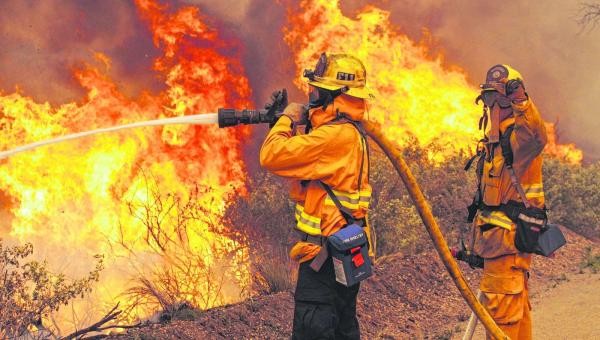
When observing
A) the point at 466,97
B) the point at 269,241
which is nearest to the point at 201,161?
the point at 269,241

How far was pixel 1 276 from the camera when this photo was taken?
4832 millimetres

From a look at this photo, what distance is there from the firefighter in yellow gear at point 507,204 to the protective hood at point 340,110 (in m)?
1.18

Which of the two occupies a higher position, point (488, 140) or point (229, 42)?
point (229, 42)

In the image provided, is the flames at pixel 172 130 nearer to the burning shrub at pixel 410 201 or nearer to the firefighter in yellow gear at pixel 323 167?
the burning shrub at pixel 410 201

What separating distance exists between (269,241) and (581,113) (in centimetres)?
1271

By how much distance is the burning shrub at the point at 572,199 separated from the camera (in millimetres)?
11945

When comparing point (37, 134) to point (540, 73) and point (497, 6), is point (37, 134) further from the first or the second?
point (540, 73)

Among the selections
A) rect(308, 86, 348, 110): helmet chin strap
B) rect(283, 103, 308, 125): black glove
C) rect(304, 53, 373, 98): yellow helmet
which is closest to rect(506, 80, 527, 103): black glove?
rect(304, 53, 373, 98): yellow helmet

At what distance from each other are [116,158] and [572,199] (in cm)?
851

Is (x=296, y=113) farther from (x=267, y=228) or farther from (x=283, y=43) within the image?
(x=283, y=43)

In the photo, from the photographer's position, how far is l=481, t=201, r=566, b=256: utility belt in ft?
14.5

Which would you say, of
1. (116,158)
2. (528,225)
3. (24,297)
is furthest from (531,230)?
(116,158)

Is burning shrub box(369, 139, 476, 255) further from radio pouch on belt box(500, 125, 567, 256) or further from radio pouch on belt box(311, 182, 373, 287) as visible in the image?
radio pouch on belt box(311, 182, 373, 287)

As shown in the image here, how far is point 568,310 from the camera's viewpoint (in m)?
6.94
